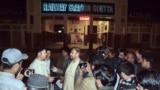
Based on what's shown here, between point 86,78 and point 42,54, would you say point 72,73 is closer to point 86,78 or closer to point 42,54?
point 42,54

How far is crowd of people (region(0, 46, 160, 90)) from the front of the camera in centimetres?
304

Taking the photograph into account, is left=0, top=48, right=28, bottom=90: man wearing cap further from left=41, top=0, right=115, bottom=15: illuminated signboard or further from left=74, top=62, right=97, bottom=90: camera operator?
left=41, top=0, right=115, bottom=15: illuminated signboard

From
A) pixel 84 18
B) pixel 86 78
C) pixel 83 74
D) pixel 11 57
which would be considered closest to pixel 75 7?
pixel 84 18

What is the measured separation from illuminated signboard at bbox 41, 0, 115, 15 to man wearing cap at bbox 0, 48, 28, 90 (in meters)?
17.6

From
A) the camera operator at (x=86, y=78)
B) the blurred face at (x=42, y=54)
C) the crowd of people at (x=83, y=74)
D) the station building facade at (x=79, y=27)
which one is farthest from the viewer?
the station building facade at (x=79, y=27)

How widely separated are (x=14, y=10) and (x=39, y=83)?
755 inches

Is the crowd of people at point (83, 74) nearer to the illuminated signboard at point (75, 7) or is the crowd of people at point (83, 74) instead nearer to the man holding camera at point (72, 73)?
the man holding camera at point (72, 73)

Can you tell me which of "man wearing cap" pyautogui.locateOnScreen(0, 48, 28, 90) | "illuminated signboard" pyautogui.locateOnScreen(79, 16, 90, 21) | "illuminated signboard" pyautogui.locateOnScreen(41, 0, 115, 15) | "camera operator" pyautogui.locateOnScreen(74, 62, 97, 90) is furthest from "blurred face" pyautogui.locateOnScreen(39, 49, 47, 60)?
"illuminated signboard" pyautogui.locateOnScreen(79, 16, 90, 21)

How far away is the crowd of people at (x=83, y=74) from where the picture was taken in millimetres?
3043

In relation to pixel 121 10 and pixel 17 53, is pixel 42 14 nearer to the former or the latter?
pixel 121 10

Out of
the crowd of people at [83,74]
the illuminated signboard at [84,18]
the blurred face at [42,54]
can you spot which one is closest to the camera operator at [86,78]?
the crowd of people at [83,74]

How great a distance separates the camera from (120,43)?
877 inches

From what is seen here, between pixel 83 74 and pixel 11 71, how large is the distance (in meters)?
2.02

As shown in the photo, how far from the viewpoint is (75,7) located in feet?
69.1
